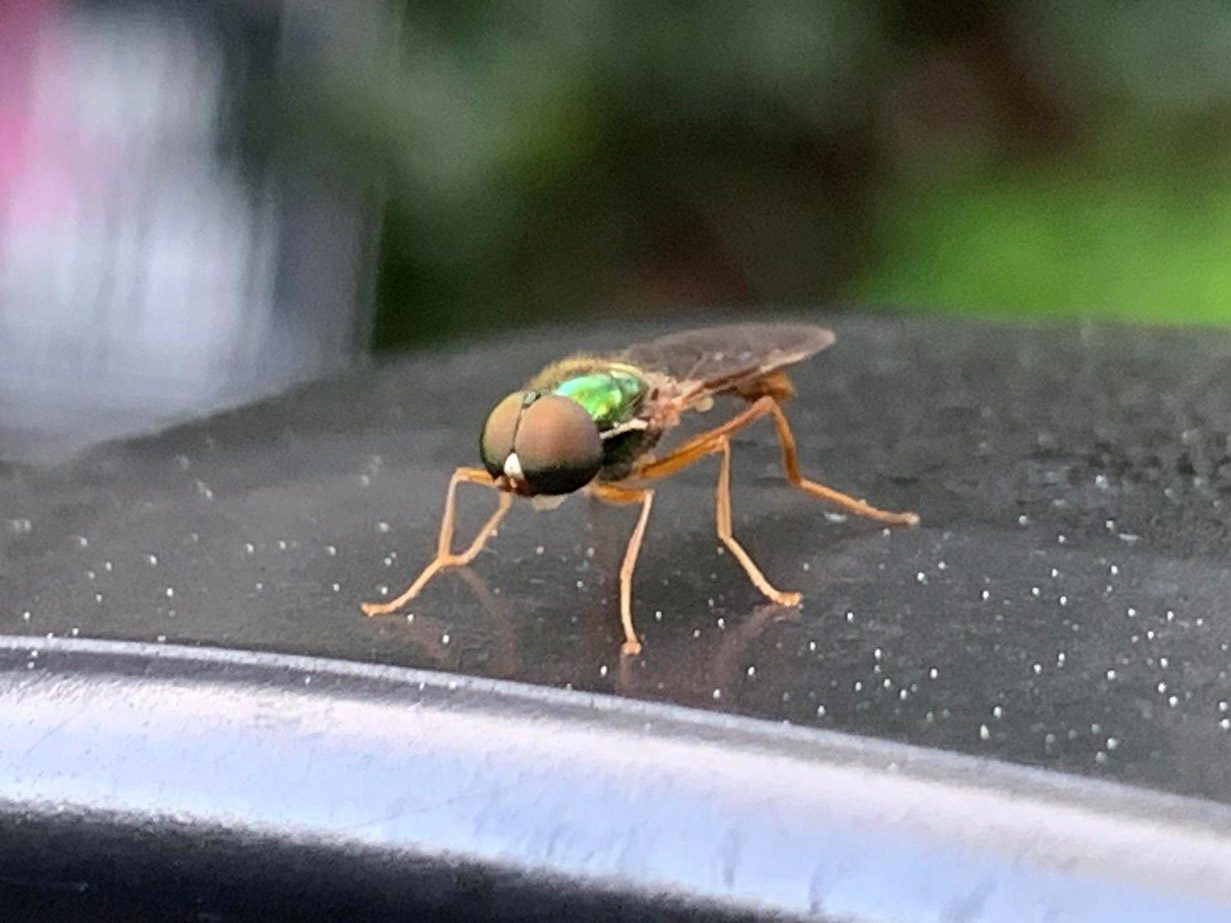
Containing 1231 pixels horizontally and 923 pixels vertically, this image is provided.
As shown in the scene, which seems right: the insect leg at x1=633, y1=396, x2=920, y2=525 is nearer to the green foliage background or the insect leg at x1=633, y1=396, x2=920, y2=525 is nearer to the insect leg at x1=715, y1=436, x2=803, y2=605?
the insect leg at x1=715, y1=436, x2=803, y2=605

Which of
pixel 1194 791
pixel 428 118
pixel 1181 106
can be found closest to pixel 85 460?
pixel 1194 791

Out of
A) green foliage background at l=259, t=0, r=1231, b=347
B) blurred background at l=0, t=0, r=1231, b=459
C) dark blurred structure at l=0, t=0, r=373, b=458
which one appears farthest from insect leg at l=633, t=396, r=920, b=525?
dark blurred structure at l=0, t=0, r=373, b=458

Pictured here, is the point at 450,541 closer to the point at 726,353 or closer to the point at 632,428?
the point at 632,428

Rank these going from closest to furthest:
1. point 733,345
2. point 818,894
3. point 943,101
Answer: point 818,894, point 733,345, point 943,101

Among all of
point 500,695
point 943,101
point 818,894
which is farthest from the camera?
point 943,101

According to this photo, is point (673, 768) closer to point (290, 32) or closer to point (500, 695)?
point (500, 695)

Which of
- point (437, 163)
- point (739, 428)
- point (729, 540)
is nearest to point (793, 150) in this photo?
point (437, 163)

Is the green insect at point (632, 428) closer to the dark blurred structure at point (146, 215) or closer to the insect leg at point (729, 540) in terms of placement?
the insect leg at point (729, 540)

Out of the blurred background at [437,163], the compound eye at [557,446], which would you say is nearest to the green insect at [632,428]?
the compound eye at [557,446]
